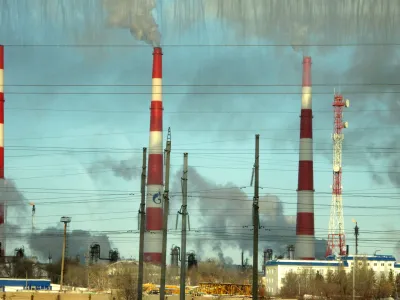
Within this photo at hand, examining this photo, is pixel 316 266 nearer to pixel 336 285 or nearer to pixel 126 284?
pixel 336 285

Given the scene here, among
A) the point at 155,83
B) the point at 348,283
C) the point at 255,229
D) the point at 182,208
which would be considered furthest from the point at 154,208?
the point at 255,229

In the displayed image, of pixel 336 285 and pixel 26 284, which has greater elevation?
pixel 336 285

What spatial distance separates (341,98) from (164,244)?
166 feet

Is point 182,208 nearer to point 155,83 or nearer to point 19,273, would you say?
point 155,83

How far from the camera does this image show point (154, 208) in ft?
229

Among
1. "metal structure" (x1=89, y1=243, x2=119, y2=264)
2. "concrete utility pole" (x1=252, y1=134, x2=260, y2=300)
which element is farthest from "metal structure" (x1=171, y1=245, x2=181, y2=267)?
"concrete utility pole" (x1=252, y1=134, x2=260, y2=300)

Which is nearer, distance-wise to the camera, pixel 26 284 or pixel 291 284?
pixel 26 284

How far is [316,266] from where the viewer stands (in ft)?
284

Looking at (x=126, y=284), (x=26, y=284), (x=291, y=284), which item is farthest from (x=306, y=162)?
(x=26, y=284)

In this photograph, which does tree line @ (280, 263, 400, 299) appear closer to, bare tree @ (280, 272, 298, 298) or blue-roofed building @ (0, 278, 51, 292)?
bare tree @ (280, 272, 298, 298)

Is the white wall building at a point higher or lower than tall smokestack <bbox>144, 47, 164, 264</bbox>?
lower

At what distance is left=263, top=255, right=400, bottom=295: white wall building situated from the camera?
8625cm

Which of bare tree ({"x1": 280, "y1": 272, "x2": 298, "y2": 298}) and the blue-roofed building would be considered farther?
bare tree ({"x1": 280, "y1": 272, "x2": 298, "y2": 298})

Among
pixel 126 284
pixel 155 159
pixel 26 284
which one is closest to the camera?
pixel 126 284
